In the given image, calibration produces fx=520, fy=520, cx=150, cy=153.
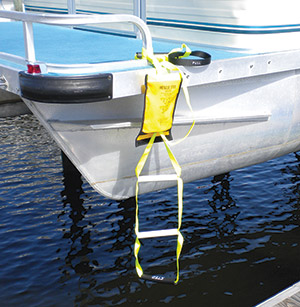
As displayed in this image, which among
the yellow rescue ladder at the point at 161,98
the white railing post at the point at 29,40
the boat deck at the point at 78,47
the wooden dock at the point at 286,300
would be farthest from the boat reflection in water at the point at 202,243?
the white railing post at the point at 29,40

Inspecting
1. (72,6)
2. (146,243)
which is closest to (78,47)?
(72,6)

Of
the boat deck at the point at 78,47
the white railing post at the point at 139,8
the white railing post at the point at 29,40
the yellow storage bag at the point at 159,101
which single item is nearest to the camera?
the white railing post at the point at 29,40

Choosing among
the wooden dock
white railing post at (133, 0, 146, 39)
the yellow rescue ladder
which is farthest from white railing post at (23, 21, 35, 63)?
the wooden dock

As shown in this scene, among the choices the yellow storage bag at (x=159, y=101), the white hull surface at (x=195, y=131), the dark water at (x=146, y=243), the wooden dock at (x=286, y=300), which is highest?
the yellow storage bag at (x=159, y=101)

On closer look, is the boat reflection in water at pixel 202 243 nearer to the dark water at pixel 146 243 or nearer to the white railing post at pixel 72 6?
the dark water at pixel 146 243

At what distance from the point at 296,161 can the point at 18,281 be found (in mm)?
4737

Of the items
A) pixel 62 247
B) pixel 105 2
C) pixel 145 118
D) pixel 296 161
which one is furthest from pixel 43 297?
pixel 296 161

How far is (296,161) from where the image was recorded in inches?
314

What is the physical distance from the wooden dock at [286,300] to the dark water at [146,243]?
3.83 ft

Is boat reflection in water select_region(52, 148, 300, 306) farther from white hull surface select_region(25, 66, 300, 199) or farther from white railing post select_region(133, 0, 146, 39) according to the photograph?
white railing post select_region(133, 0, 146, 39)

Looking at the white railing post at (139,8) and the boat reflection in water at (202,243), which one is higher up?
the white railing post at (139,8)

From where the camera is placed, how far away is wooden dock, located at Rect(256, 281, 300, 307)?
342 cm

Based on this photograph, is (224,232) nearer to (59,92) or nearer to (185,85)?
(185,85)

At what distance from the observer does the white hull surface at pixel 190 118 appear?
13.2ft
